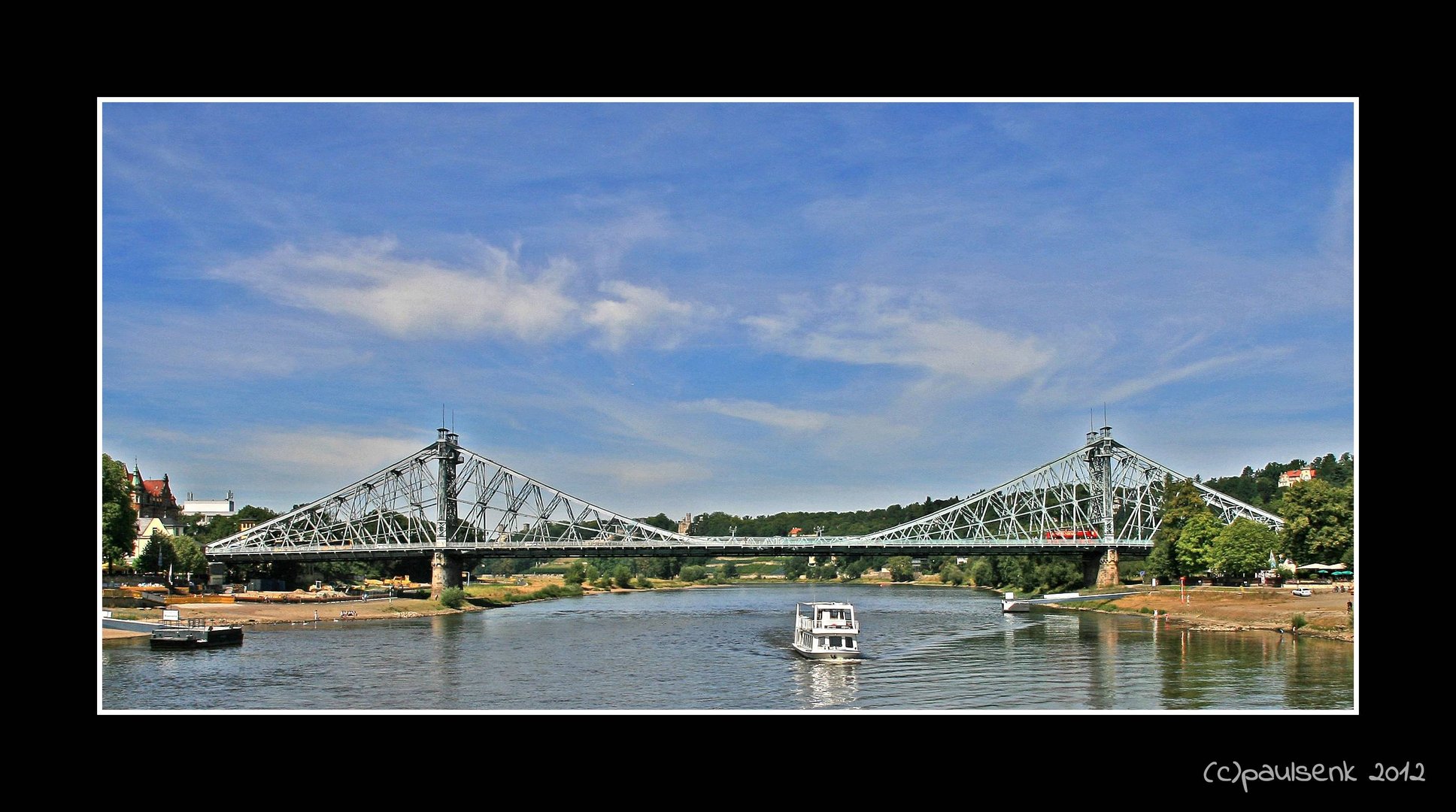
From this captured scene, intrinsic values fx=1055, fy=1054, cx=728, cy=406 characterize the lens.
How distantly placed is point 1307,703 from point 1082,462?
82.5 meters

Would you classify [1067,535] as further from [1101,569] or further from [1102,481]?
[1101,569]

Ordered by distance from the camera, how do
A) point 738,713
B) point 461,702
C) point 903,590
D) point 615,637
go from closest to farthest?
point 738,713 → point 461,702 → point 615,637 → point 903,590

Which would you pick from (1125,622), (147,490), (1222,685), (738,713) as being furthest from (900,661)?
(147,490)

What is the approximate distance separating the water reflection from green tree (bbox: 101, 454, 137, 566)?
38100 mm

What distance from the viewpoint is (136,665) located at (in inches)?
1469

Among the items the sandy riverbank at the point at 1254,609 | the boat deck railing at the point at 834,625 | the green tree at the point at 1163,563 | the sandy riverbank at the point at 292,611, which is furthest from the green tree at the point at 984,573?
the boat deck railing at the point at 834,625

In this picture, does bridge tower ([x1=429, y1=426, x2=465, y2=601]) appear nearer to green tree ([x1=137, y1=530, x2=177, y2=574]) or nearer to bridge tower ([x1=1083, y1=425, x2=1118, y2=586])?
green tree ([x1=137, y1=530, x2=177, y2=574])

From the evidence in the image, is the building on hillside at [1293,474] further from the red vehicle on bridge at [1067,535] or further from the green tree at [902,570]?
the green tree at [902,570]

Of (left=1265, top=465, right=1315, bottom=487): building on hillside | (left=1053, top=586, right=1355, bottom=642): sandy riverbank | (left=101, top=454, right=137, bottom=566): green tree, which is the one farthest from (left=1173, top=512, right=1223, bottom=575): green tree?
(left=101, top=454, right=137, bottom=566): green tree

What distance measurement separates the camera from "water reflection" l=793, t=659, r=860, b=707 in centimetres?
3053

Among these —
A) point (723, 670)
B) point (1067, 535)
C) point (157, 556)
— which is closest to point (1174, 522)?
point (1067, 535)

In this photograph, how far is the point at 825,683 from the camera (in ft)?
115

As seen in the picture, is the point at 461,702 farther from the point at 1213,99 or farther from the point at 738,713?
the point at 1213,99

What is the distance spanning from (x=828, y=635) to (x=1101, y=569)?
5328 cm
